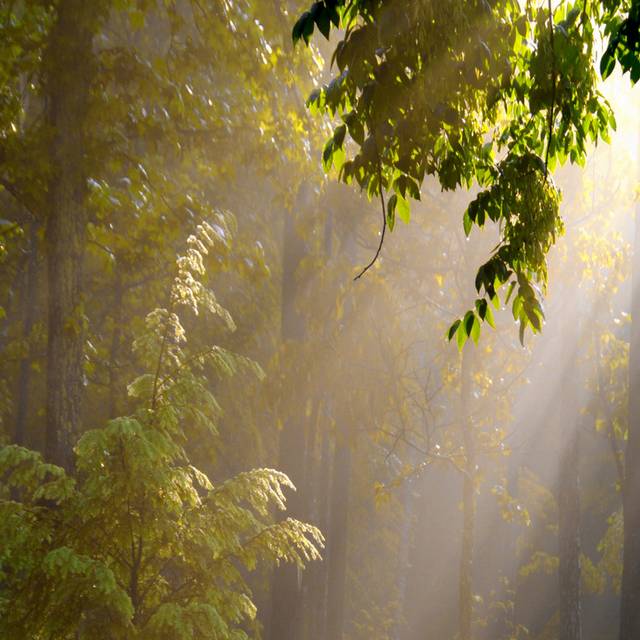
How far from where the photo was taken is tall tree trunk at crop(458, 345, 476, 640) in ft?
40.2

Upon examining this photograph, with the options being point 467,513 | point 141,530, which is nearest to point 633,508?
point 467,513

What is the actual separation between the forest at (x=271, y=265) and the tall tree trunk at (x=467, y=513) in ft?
0.16

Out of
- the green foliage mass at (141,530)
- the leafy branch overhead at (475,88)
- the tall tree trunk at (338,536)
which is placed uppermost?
the tall tree trunk at (338,536)

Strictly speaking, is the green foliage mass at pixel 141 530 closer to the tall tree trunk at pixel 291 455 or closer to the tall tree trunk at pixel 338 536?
the tall tree trunk at pixel 291 455

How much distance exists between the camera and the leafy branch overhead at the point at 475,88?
3.80 metres

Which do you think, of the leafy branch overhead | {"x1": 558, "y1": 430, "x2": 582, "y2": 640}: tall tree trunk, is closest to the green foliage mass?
the leafy branch overhead

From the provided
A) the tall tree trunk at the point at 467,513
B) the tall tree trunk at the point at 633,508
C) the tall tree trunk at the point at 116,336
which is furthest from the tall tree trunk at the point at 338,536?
the tall tree trunk at the point at 633,508

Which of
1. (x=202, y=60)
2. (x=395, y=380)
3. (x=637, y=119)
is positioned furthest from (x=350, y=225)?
(x=202, y=60)

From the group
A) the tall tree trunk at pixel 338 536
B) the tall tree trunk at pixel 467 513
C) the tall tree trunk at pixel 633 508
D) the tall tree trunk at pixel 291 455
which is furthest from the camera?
the tall tree trunk at pixel 338 536

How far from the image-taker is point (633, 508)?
11.2 meters

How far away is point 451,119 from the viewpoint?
13.6 ft

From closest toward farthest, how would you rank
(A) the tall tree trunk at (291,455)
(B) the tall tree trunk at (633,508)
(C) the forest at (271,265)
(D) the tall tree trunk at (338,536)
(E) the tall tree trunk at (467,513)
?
(C) the forest at (271,265)
(B) the tall tree trunk at (633,508)
(A) the tall tree trunk at (291,455)
(E) the tall tree trunk at (467,513)
(D) the tall tree trunk at (338,536)

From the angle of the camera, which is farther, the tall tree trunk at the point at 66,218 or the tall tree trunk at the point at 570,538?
the tall tree trunk at the point at 570,538

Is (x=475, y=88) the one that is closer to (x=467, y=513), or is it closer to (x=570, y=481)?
(x=467, y=513)
